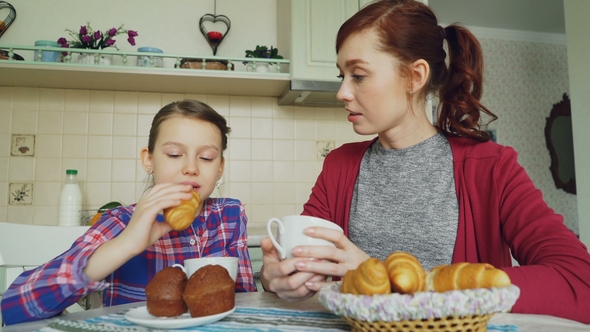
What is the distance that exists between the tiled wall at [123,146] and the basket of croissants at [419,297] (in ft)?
6.37

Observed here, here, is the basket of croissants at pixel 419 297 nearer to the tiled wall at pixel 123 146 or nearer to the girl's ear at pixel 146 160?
the girl's ear at pixel 146 160

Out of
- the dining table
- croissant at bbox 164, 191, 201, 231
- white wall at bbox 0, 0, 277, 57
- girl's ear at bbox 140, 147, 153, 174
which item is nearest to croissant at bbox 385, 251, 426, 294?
the dining table

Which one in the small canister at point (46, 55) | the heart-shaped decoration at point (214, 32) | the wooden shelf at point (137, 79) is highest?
the heart-shaped decoration at point (214, 32)

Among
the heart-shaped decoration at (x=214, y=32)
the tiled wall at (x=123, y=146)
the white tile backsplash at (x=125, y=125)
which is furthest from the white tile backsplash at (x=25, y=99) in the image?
the heart-shaped decoration at (x=214, y=32)

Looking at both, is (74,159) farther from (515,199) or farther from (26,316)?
(515,199)

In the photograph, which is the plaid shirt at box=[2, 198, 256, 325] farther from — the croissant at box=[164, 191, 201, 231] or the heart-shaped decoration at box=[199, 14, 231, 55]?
the heart-shaped decoration at box=[199, 14, 231, 55]

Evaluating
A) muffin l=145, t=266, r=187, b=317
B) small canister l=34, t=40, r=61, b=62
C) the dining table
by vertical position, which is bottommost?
the dining table

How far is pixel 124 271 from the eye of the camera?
3.56ft

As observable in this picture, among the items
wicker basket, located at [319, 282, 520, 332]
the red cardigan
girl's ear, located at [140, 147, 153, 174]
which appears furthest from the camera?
girl's ear, located at [140, 147, 153, 174]

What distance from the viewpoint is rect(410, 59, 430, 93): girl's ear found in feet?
3.58

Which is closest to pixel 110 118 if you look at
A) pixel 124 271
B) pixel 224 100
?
pixel 224 100

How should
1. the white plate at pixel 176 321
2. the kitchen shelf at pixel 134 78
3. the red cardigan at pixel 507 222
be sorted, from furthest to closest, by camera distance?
the kitchen shelf at pixel 134 78, the red cardigan at pixel 507 222, the white plate at pixel 176 321

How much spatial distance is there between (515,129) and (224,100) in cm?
278

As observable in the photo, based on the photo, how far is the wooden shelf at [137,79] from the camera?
6.79ft
